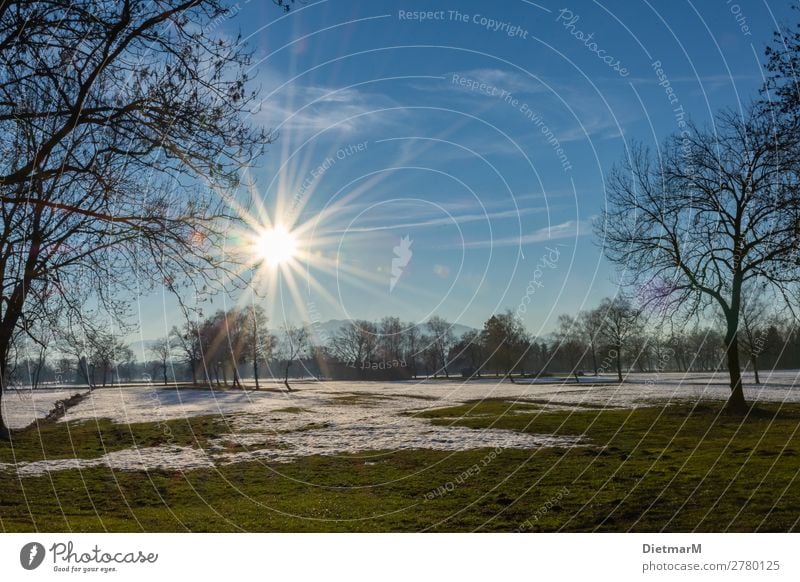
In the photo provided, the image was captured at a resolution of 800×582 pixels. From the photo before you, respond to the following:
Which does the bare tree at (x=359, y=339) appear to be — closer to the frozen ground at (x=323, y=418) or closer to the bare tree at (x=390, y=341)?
the bare tree at (x=390, y=341)

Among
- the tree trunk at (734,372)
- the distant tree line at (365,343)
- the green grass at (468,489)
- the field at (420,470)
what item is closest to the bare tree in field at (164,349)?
the distant tree line at (365,343)

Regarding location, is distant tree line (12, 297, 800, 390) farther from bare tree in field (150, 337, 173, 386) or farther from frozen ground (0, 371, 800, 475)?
frozen ground (0, 371, 800, 475)

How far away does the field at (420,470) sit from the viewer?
7848mm

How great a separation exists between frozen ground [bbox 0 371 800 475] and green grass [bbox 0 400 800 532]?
89 centimetres

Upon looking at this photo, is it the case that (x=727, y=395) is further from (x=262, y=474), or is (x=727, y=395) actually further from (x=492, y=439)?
(x=262, y=474)

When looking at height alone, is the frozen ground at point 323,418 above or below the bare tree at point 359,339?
below

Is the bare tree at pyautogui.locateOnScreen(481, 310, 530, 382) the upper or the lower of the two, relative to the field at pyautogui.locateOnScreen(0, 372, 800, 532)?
upper

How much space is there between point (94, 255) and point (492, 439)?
36.5 feet

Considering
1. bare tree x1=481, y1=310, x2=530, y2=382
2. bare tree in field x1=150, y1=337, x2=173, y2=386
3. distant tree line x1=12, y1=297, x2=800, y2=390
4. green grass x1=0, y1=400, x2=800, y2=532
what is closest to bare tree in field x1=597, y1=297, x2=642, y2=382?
distant tree line x1=12, y1=297, x2=800, y2=390

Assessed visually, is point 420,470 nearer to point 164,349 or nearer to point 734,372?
point 164,349

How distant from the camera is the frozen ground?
14047 mm

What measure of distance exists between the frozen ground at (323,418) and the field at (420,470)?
0.41 ft

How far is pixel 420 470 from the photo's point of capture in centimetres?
1206

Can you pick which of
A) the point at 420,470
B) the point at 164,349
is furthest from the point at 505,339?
the point at 164,349
